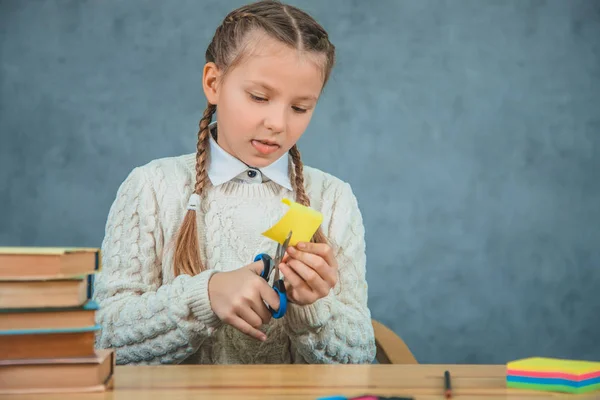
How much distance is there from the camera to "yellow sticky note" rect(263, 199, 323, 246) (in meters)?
1.08

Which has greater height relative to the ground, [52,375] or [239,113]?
[239,113]

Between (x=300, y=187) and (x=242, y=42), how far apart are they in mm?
330

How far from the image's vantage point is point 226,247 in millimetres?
1676

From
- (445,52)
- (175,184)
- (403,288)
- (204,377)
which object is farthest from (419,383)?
(445,52)

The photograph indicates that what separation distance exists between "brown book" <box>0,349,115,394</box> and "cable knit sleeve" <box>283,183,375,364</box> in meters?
0.48

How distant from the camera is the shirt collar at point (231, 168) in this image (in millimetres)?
1662

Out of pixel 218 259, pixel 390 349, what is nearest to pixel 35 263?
pixel 218 259

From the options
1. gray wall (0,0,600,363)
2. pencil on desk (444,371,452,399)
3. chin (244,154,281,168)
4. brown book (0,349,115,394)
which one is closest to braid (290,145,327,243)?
chin (244,154,281,168)

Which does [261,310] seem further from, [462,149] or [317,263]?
[462,149]

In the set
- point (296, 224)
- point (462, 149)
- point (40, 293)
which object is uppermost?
point (462, 149)

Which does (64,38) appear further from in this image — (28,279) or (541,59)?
(28,279)

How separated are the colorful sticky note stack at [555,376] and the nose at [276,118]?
1.95 feet

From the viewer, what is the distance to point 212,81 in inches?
64.6

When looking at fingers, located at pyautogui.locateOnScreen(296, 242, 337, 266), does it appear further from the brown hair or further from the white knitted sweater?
the brown hair
